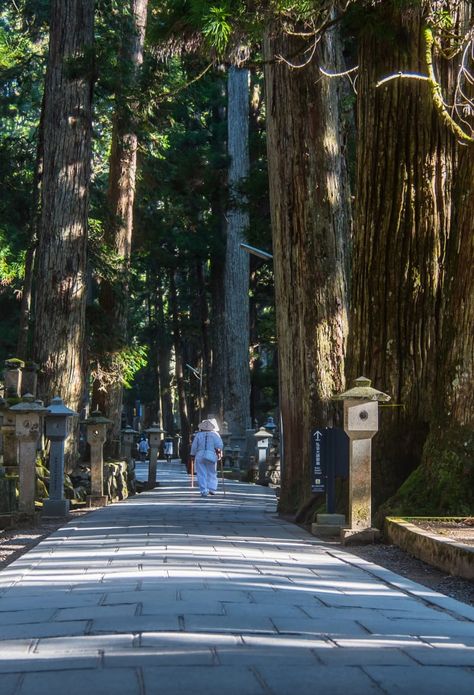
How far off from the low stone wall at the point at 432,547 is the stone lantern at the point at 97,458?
8.19m

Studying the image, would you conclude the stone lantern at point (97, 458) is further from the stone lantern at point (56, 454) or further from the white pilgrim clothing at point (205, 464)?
the white pilgrim clothing at point (205, 464)

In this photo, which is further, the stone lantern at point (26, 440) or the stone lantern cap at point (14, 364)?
the stone lantern cap at point (14, 364)

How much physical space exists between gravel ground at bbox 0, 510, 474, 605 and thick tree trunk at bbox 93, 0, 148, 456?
9603mm

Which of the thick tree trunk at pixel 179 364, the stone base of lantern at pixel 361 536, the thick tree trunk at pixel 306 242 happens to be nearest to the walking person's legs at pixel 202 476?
the thick tree trunk at pixel 306 242

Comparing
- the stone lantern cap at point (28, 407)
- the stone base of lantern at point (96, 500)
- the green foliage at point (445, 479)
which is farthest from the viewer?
the stone base of lantern at point (96, 500)

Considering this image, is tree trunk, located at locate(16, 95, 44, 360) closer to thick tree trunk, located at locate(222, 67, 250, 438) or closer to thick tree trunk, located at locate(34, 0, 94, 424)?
thick tree trunk, located at locate(34, 0, 94, 424)

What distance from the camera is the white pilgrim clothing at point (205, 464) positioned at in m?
21.8

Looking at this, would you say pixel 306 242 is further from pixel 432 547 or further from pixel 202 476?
pixel 202 476

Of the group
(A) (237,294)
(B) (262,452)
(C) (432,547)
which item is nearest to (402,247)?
(C) (432,547)

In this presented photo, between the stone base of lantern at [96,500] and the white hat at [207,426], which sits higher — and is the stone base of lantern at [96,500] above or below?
below

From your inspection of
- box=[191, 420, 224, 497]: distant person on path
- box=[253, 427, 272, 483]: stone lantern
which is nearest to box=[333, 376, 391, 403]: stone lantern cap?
box=[191, 420, 224, 497]: distant person on path

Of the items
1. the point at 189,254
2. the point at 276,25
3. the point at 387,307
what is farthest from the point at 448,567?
the point at 189,254

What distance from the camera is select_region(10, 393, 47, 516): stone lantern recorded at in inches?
535

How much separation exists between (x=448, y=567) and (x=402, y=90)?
6.06 metres
